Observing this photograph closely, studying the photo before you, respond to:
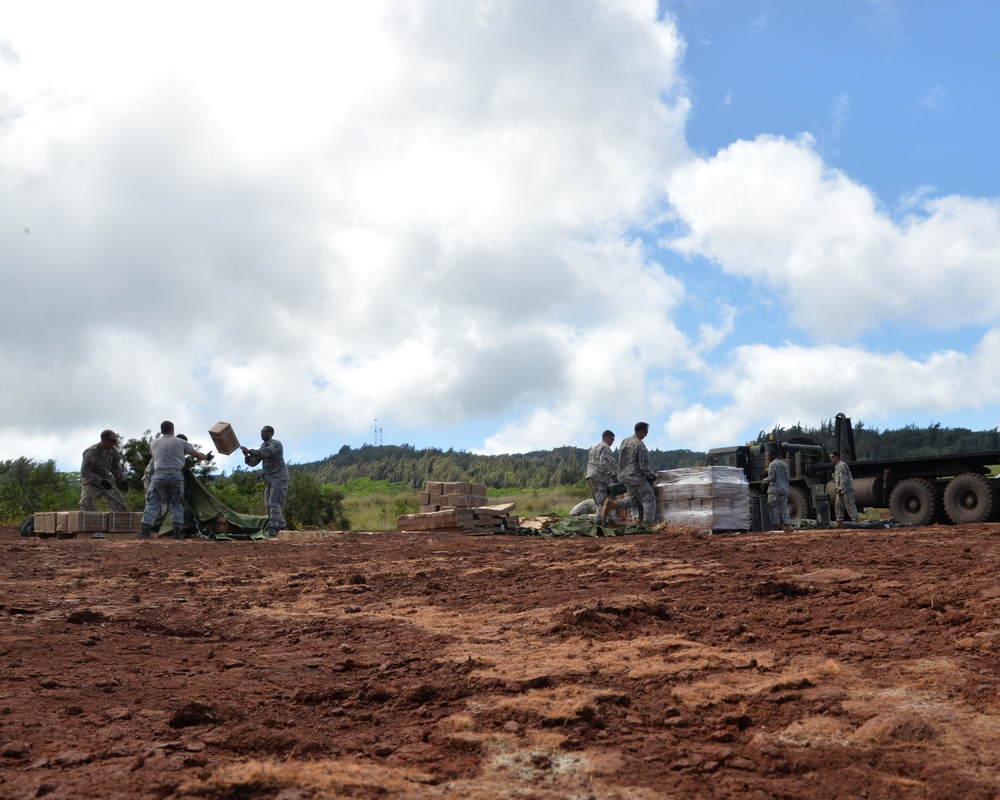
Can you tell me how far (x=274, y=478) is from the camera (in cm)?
1834

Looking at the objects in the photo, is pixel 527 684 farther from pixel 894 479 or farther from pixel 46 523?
pixel 894 479

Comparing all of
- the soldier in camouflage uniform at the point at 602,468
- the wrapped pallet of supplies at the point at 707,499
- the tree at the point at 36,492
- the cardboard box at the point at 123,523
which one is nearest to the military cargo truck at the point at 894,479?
the wrapped pallet of supplies at the point at 707,499

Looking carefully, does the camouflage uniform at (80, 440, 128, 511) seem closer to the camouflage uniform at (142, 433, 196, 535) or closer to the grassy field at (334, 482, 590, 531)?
the camouflage uniform at (142, 433, 196, 535)

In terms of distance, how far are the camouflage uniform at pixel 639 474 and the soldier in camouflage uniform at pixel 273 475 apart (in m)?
6.42

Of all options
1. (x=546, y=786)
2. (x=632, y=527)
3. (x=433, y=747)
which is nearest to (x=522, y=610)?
(x=433, y=747)

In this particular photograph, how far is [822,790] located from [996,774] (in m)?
0.68

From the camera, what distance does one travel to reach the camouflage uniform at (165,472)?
56.5ft

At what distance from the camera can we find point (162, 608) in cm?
828

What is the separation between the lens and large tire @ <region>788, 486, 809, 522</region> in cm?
2331

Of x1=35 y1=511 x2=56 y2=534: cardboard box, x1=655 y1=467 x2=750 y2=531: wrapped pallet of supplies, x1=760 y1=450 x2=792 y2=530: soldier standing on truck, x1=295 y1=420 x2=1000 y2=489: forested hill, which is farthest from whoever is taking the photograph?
x1=295 y1=420 x2=1000 y2=489: forested hill

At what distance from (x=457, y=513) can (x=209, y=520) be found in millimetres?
4742

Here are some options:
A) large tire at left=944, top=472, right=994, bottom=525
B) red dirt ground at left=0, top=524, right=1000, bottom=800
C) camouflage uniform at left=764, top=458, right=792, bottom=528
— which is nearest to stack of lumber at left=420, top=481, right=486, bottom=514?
camouflage uniform at left=764, top=458, right=792, bottom=528

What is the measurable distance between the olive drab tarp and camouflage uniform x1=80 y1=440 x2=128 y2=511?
118 centimetres

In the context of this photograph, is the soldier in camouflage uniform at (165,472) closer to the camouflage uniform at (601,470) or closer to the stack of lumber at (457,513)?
the stack of lumber at (457,513)
